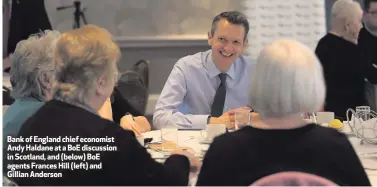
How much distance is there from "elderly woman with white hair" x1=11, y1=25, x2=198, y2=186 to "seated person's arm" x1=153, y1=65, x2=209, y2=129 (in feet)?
2.33

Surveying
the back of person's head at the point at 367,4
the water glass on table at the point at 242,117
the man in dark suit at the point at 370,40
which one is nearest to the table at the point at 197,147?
the water glass on table at the point at 242,117

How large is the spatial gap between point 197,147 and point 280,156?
64cm

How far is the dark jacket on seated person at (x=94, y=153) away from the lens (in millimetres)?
1125

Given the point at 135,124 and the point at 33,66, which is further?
the point at 135,124

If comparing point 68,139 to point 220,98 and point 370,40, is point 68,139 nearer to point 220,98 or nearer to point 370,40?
point 220,98

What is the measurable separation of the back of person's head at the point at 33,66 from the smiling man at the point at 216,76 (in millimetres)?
660

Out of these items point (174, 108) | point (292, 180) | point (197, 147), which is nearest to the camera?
point (292, 180)

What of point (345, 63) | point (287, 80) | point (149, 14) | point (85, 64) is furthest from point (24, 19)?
point (287, 80)

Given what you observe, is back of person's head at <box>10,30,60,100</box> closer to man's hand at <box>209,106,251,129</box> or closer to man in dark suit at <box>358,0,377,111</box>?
man's hand at <box>209,106,251,129</box>

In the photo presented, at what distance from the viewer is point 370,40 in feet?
9.97

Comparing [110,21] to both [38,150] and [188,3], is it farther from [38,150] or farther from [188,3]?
[38,150]

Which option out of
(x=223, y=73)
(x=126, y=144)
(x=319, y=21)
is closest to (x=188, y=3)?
(x=319, y=21)

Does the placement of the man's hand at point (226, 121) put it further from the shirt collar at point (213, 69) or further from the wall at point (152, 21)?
the wall at point (152, 21)

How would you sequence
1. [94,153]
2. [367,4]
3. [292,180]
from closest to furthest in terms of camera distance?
[292,180], [94,153], [367,4]
